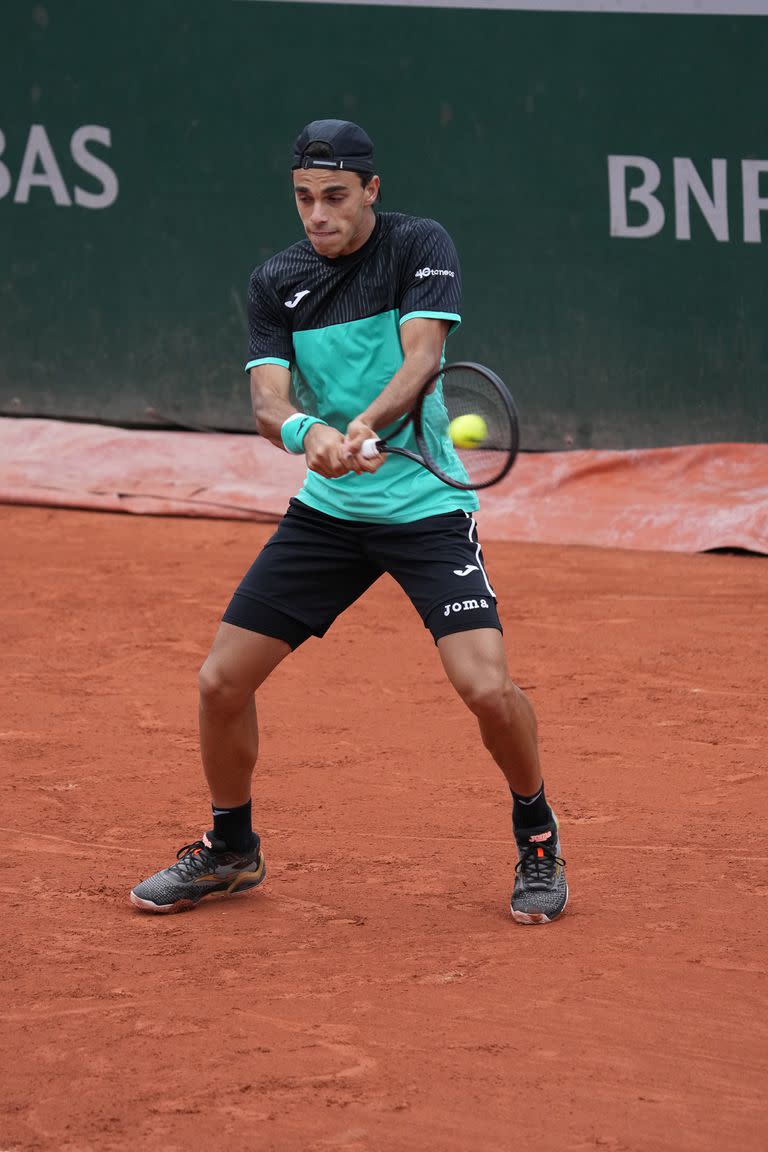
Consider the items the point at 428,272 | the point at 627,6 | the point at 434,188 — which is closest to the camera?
the point at 428,272

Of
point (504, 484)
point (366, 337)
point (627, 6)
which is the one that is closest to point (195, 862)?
point (366, 337)

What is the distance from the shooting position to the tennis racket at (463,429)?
385 centimetres

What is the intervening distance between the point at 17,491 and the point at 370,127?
9.96 ft


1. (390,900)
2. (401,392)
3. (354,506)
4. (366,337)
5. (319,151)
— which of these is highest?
(319,151)

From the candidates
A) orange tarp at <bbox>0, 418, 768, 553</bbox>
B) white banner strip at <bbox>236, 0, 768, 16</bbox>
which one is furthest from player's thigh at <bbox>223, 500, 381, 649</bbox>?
white banner strip at <bbox>236, 0, 768, 16</bbox>

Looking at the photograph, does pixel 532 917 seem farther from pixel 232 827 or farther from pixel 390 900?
pixel 232 827

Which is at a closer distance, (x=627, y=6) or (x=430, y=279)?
(x=430, y=279)

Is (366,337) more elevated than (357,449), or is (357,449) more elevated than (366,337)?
(366,337)

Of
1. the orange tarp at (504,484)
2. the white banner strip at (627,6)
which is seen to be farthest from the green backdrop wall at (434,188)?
the orange tarp at (504,484)

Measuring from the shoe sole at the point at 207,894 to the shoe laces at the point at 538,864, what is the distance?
70cm

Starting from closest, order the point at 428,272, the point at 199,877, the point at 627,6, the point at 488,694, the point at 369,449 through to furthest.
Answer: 1. the point at 369,449
2. the point at 488,694
3. the point at 428,272
4. the point at 199,877
5. the point at 627,6

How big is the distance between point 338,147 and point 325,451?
75 centimetres

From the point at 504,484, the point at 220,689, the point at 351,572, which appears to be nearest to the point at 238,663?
the point at 220,689

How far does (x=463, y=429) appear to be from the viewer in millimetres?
3953
